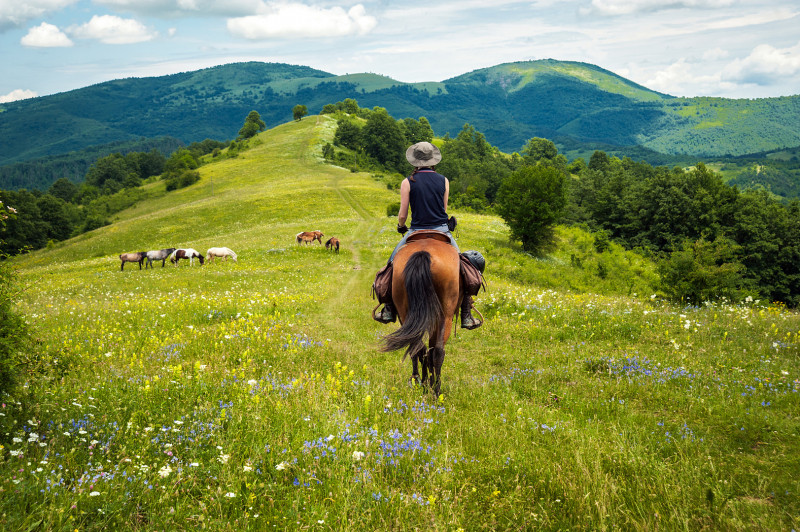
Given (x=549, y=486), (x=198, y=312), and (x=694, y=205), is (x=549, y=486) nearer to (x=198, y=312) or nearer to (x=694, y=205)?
(x=198, y=312)

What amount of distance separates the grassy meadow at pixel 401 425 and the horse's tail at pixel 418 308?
907 millimetres

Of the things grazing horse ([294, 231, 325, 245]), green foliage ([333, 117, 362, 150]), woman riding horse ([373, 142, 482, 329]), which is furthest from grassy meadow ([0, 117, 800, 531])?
green foliage ([333, 117, 362, 150])

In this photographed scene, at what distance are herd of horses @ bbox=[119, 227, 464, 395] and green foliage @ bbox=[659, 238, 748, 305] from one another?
15.3 meters

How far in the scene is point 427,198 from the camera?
8.30 m

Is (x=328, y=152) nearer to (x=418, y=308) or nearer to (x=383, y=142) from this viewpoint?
(x=383, y=142)

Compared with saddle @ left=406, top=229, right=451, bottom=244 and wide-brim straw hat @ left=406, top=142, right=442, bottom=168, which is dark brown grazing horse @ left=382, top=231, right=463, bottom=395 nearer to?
saddle @ left=406, top=229, right=451, bottom=244

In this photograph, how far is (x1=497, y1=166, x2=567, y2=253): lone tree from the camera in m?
43.9

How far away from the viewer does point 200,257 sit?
33406 mm

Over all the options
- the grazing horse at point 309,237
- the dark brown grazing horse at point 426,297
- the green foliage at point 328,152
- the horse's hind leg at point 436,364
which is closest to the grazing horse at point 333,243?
the grazing horse at point 309,237

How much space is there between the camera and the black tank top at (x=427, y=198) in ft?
27.3

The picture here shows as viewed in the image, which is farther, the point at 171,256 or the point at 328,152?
the point at 328,152

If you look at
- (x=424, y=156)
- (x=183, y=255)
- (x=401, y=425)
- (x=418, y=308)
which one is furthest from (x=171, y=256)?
(x=401, y=425)

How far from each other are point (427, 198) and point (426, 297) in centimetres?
219

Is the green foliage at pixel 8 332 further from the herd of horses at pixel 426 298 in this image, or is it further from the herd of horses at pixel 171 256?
the herd of horses at pixel 171 256
